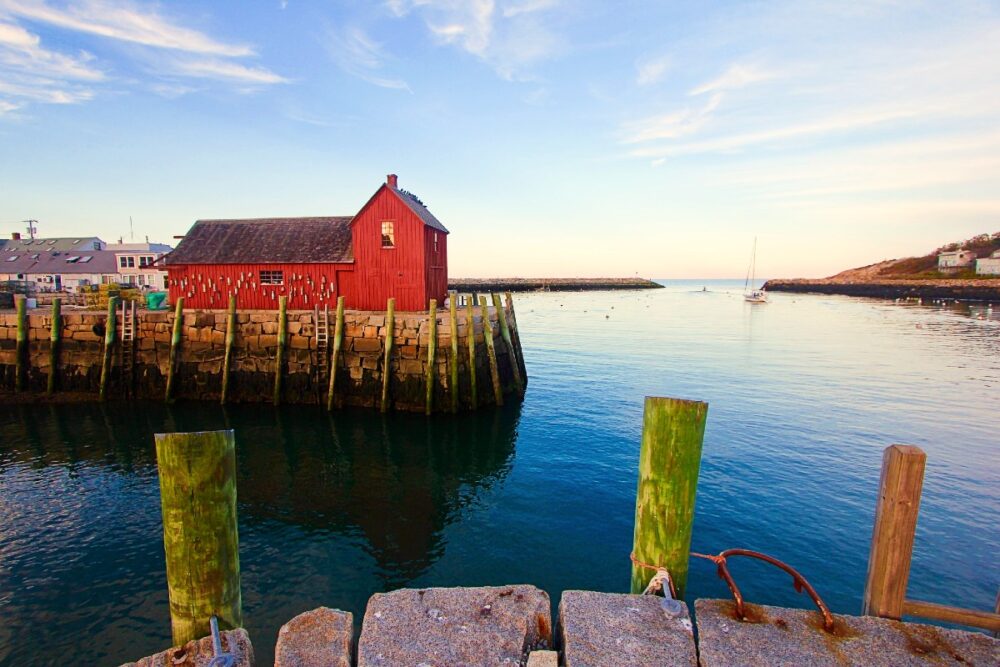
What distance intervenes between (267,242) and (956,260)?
13177cm

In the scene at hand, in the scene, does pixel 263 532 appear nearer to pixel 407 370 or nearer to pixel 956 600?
pixel 407 370

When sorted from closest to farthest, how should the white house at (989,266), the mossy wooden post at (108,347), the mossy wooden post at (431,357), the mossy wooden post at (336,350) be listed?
the mossy wooden post at (431,357)
the mossy wooden post at (336,350)
the mossy wooden post at (108,347)
the white house at (989,266)

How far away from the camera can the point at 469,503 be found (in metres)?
11.6

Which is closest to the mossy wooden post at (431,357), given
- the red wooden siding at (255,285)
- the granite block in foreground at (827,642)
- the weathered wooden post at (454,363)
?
the weathered wooden post at (454,363)

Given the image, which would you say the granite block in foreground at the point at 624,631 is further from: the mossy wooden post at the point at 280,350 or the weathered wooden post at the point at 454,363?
the mossy wooden post at the point at 280,350

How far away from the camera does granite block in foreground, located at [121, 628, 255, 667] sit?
3.53m

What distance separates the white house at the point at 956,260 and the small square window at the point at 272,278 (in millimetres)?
127701

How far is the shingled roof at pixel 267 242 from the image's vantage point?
963 inches

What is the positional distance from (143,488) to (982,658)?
49.4ft

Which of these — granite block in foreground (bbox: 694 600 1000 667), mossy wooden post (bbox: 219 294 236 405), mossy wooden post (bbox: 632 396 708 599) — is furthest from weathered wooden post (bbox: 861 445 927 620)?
mossy wooden post (bbox: 219 294 236 405)

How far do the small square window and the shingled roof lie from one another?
60 cm

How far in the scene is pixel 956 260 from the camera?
10162 centimetres

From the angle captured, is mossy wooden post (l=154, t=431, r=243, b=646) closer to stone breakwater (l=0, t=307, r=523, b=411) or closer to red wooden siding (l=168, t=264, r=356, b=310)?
stone breakwater (l=0, t=307, r=523, b=411)

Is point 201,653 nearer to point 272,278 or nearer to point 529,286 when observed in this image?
point 272,278
